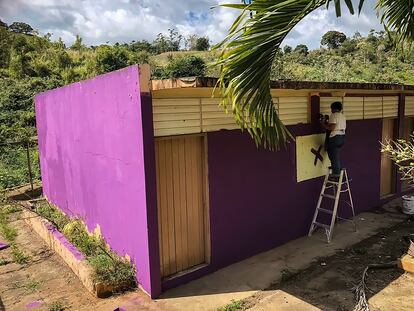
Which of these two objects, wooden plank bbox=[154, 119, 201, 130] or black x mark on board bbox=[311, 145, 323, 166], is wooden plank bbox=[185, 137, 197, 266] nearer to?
wooden plank bbox=[154, 119, 201, 130]

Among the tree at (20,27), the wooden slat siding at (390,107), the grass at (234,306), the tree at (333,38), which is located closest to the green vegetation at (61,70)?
the wooden slat siding at (390,107)

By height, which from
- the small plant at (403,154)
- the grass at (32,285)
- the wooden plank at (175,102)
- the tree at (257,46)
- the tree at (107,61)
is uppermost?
the tree at (107,61)

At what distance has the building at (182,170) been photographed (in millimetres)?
4828

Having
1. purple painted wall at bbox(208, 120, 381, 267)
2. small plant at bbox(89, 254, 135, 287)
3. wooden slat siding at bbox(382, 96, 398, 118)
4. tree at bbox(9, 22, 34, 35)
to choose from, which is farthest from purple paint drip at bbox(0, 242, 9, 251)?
tree at bbox(9, 22, 34, 35)

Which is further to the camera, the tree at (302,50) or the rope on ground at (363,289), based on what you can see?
the tree at (302,50)

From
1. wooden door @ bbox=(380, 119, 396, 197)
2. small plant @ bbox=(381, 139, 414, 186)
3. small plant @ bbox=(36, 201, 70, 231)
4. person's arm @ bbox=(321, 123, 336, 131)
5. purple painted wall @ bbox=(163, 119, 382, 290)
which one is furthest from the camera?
wooden door @ bbox=(380, 119, 396, 197)

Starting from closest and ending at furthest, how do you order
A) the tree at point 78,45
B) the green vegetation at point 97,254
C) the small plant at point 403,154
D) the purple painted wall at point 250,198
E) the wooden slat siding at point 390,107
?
the small plant at point 403,154, the green vegetation at point 97,254, the purple painted wall at point 250,198, the wooden slat siding at point 390,107, the tree at point 78,45

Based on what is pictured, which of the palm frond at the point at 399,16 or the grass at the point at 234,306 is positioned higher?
the palm frond at the point at 399,16

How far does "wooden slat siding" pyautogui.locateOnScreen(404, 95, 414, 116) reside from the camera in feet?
31.1

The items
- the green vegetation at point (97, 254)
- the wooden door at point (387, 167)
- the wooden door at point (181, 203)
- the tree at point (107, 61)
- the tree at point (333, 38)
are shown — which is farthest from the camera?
the tree at point (333, 38)

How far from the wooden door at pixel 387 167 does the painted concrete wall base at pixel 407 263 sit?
3989 millimetres

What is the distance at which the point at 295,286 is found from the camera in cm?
514

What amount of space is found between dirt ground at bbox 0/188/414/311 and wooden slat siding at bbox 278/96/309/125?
7.84ft

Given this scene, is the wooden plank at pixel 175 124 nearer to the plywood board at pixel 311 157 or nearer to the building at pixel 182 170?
the building at pixel 182 170
